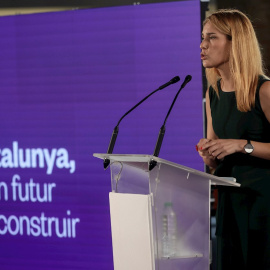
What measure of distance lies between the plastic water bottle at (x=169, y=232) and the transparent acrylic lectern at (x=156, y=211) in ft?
0.04

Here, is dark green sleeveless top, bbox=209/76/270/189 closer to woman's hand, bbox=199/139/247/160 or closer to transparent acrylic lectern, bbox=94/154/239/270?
woman's hand, bbox=199/139/247/160

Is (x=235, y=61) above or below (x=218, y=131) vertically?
above

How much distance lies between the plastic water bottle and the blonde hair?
55 centimetres

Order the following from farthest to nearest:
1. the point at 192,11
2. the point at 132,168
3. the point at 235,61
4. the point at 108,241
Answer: the point at 108,241
the point at 192,11
the point at 235,61
the point at 132,168

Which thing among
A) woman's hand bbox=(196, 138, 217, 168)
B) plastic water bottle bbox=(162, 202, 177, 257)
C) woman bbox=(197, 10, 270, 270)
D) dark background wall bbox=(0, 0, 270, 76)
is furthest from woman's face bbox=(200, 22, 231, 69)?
dark background wall bbox=(0, 0, 270, 76)

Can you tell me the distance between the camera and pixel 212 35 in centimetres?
247

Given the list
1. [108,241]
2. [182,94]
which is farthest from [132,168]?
[108,241]

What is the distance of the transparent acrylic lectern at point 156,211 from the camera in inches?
82.4

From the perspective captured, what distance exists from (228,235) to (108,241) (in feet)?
5.87

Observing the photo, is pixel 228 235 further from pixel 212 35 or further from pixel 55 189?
pixel 55 189

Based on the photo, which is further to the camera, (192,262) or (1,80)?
(1,80)

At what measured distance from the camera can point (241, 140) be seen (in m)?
2.33

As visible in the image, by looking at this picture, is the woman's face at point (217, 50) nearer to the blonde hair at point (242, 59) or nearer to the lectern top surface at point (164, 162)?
the blonde hair at point (242, 59)

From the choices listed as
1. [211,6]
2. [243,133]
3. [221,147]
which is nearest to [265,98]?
[243,133]
